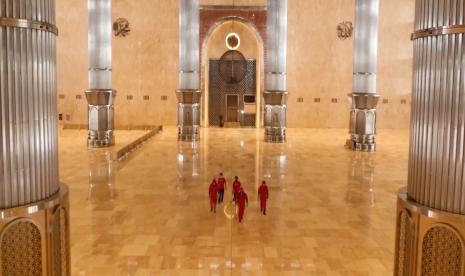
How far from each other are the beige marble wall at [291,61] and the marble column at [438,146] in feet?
72.0

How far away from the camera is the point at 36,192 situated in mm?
3756

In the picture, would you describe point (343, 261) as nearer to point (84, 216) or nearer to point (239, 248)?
point (239, 248)

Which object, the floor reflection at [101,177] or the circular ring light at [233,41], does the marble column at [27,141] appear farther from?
the circular ring light at [233,41]

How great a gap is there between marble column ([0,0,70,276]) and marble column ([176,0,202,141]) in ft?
52.1

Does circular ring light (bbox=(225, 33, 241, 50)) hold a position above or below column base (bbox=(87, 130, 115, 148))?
above

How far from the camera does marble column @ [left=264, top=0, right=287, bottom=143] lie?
1978cm

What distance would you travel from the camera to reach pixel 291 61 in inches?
1007

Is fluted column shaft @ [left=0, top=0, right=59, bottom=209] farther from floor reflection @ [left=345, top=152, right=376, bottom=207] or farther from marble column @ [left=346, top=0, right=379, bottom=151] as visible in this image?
marble column @ [left=346, top=0, right=379, bottom=151]

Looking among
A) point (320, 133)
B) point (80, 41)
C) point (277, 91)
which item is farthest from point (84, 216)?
point (80, 41)

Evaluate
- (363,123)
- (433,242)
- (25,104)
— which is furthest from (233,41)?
(433,242)

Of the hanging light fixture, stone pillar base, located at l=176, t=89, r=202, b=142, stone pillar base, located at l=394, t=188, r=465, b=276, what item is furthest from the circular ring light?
stone pillar base, located at l=394, t=188, r=465, b=276

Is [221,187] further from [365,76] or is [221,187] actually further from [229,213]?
[365,76]

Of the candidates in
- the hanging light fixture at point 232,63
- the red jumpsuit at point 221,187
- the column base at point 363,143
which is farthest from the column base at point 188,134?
the red jumpsuit at point 221,187

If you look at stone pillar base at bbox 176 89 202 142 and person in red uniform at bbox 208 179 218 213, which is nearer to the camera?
person in red uniform at bbox 208 179 218 213
